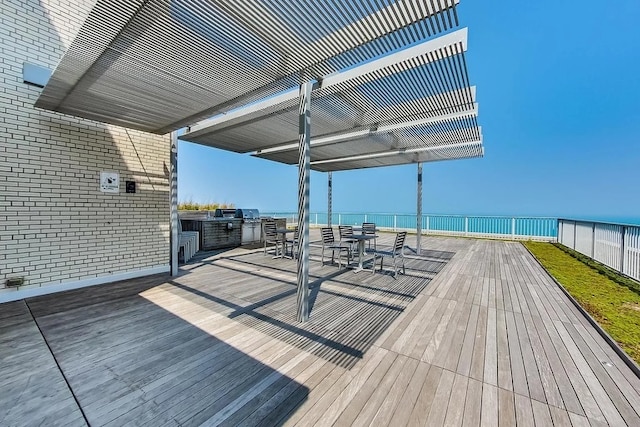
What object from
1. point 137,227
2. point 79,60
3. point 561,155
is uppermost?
point 561,155

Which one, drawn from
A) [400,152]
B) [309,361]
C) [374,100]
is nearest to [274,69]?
[374,100]

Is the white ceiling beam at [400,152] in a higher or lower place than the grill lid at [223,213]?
higher

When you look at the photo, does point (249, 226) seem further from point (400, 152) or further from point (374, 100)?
point (374, 100)

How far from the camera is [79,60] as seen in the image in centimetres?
282

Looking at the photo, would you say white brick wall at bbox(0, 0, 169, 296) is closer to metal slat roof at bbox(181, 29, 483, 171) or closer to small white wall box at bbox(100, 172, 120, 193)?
small white wall box at bbox(100, 172, 120, 193)

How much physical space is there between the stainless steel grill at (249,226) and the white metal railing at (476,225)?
5422 millimetres

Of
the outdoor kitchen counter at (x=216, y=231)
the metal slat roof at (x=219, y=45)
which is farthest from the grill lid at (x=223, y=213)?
the metal slat roof at (x=219, y=45)

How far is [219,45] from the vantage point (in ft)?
9.02

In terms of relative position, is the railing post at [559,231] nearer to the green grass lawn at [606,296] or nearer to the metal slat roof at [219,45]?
the green grass lawn at [606,296]

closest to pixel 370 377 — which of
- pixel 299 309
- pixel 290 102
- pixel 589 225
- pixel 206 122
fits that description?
pixel 299 309

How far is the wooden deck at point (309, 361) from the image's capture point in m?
1.76

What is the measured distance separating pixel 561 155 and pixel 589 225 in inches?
3822

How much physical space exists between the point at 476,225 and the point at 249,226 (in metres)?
11.1

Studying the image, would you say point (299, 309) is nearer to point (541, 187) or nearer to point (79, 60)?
point (79, 60)
